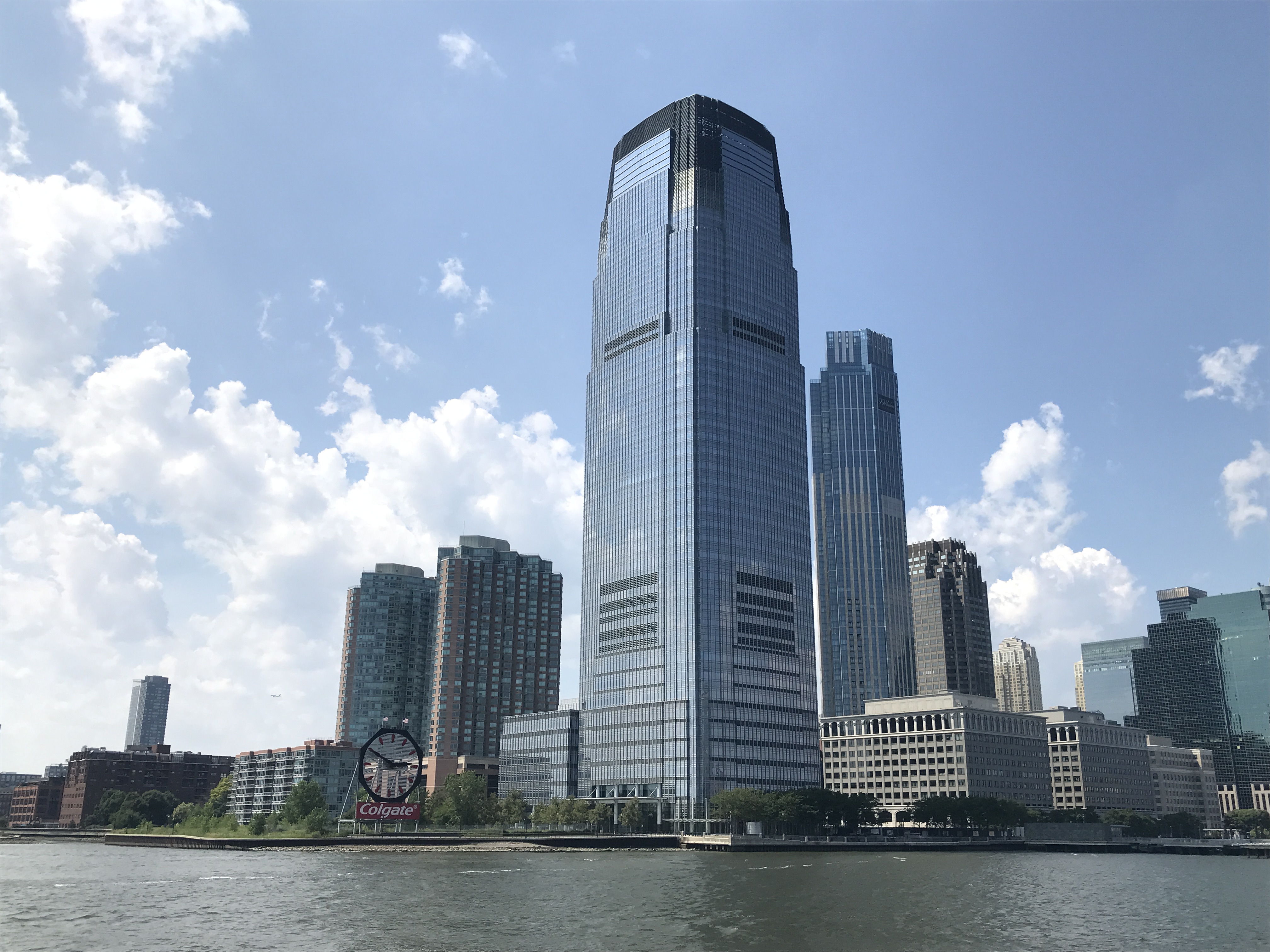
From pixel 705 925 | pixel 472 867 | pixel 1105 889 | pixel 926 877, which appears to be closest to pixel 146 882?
pixel 472 867

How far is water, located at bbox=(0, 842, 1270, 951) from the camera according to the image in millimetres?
84438

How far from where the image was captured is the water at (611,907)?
277 feet

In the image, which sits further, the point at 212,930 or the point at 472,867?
the point at 472,867

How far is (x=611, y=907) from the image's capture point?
10362cm

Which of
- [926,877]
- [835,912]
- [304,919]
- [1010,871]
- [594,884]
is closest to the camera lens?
[304,919]

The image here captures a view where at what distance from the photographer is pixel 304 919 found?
310ft

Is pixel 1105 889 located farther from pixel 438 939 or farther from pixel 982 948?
pixel 438 939

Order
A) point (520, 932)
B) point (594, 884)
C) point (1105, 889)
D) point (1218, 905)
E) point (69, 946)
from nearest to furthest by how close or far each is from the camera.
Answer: point (69, 946) → point (520, 932) → point (1218, 905) → point (594, 884) → point (1105, 889)

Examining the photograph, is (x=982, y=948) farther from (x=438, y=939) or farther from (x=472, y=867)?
(x=472, y=867)

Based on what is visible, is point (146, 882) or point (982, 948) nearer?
point (982, 948)

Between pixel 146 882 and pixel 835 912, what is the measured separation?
8285 cm

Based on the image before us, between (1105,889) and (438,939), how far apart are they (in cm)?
9111

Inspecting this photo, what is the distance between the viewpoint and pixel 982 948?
82312 mm

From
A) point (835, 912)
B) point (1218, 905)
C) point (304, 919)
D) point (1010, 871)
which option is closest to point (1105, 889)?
point (1218, 905)
